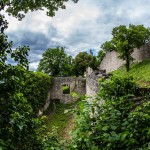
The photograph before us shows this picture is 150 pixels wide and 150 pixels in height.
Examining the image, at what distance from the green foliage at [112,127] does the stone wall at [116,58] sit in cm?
2788

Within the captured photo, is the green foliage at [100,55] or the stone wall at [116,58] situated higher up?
the green foliage at [100,55]

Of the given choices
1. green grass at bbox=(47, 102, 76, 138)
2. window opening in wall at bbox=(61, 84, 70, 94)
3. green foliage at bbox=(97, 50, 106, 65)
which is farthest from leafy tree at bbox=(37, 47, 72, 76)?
green grass at bbox=(47, 102, 76, 138)

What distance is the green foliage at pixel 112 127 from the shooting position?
420cm

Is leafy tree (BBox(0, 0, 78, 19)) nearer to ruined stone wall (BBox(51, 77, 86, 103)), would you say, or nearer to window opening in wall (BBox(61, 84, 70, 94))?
ruined stone wall (BBox(51, 77, 86, 103))

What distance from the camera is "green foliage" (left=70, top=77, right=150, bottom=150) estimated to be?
4.20 meters

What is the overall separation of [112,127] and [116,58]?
1413 inches

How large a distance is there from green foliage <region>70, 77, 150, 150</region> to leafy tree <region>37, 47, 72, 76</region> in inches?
1712

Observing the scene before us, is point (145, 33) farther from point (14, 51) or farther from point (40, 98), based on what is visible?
point (14, 51)

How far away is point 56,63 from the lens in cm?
5016

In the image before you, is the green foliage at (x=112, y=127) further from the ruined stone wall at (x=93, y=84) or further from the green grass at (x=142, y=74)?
the green grass at (x=142, y=74)

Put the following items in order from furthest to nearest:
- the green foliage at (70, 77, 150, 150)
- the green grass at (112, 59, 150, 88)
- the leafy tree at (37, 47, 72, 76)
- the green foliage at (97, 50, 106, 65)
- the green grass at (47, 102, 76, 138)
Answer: the leafy tree at (37, 47, 72, 76)
the green foliage at (97, 50, 106, 65)
the green grass at (47, 102, 76, 138)
the green grass at (112, 59, 150, 88)
the green foliage at (70, 77, 150, 150)

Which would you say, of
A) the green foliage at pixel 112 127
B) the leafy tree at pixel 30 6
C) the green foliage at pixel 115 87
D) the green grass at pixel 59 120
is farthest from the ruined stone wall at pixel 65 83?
the green foliage at pixel 112 127

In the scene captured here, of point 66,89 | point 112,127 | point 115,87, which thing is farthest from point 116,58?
point 112,127

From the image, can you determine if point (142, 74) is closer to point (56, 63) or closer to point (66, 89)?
point (66, 89)
